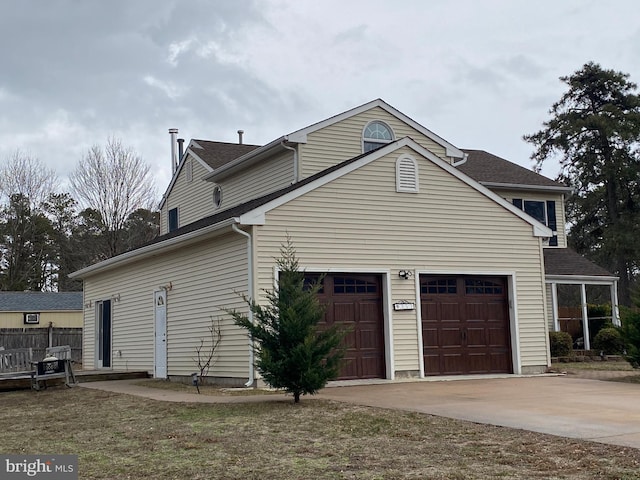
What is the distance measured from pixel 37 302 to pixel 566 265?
1058 inches

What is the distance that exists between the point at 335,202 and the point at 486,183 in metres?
11.3

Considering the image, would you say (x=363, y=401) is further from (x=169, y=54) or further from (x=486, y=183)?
(x=486, y=183)

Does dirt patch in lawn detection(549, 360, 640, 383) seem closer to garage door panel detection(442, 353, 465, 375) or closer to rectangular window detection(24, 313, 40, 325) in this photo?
garage door panel detection(442, 353, 465, 375)

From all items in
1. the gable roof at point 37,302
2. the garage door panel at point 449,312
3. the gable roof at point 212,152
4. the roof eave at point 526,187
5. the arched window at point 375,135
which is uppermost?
the gable roof at point 212,152

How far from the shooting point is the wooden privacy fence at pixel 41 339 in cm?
3309

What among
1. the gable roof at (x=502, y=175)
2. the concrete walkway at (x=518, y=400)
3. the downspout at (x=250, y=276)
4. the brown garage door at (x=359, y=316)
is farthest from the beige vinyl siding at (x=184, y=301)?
the gable roof at (x=502, y=175)

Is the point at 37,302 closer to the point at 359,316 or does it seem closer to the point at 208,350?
the point at 208,350

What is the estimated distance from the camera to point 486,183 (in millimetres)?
25875

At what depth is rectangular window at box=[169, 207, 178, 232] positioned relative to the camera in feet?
87.4

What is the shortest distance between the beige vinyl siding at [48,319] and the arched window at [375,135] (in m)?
24.2

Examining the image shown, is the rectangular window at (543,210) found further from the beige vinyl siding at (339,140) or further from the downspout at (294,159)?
the downspout at (294,159)

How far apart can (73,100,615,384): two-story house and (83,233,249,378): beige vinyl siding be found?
47 millimetres

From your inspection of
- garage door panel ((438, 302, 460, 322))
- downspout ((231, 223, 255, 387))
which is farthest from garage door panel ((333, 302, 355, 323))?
garage door panel ((438, 302, 460, 322))

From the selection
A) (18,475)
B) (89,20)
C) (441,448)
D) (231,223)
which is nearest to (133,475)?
(18,475)
